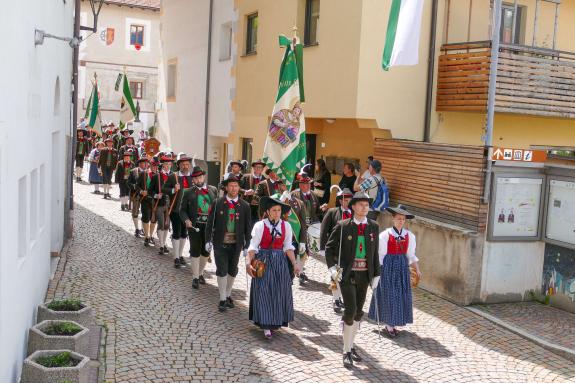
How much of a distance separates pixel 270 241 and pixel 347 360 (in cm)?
181

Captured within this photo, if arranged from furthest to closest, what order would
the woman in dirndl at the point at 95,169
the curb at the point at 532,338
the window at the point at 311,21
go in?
the woman in dirndl at the point at 95,169 → the window at the point at 311,21 → the curb at the point at 532,338

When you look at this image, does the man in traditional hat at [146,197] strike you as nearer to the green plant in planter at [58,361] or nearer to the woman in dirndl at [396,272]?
the woman in dirndl at [396,272]

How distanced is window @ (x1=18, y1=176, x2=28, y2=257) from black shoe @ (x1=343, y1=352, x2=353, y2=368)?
3747 millimetres

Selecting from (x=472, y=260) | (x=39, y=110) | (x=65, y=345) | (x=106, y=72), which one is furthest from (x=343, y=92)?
(x=106, y=72)

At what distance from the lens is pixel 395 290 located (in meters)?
8.88

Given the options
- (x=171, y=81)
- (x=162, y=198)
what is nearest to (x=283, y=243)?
(x=162, y=198)

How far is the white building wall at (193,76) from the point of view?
2148 cm

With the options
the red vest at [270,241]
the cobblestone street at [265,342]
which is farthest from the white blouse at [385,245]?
the red vest at [270,241]

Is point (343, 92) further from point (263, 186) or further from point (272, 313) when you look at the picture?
point (272, 313)

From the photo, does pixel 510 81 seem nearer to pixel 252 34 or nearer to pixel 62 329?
pixel 252 34

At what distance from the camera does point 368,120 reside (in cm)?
1420

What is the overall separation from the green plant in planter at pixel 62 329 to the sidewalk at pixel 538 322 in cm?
586

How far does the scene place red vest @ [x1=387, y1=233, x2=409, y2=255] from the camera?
8852 millimetres

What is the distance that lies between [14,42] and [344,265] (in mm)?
4234
